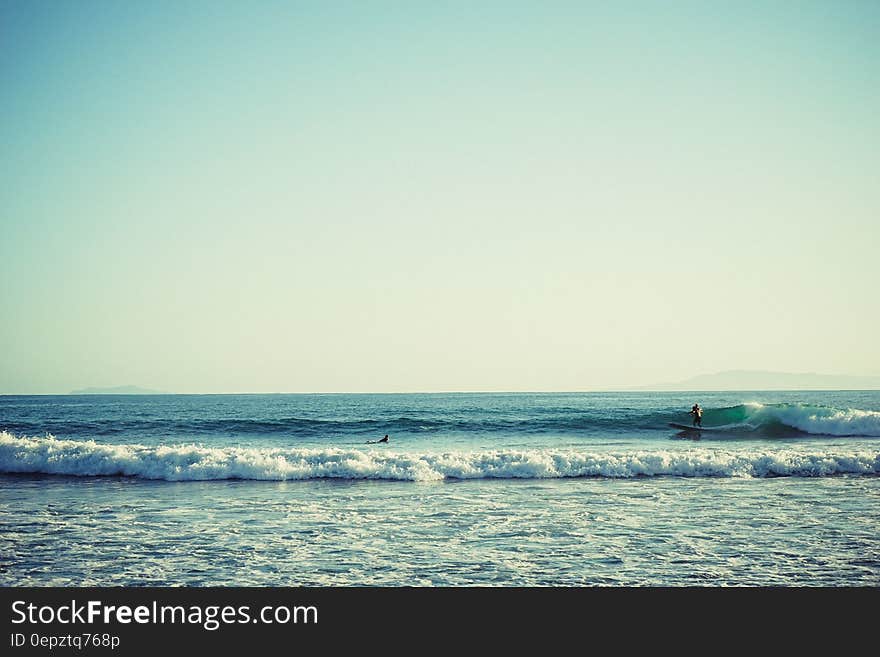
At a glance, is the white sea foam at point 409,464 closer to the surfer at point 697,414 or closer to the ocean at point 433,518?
the ocean at point 433,518

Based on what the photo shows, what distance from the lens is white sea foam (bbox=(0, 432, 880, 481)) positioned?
17.0 metres

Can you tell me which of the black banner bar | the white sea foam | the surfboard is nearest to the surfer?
the surfboard

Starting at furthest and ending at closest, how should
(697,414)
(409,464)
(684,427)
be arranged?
(684,427) < (697,414) < (409,464)

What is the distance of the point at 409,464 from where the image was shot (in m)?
17.7

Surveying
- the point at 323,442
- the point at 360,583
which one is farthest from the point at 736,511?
the point at 323,442

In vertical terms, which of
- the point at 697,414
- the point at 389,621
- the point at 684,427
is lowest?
the point at 684,427

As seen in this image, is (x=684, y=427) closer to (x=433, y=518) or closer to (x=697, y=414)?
(x=697, y=414)

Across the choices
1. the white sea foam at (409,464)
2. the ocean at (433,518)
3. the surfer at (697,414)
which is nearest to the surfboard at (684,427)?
the surfer at (697,414)

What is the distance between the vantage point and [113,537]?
32.5 ft

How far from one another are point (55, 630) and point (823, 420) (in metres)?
34.0

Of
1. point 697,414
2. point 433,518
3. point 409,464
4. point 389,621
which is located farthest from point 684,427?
point 389,621

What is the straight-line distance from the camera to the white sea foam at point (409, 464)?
1695cm

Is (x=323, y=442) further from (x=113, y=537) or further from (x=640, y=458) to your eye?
(x=113, y=537)

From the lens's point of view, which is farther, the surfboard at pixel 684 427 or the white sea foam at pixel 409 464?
the surfboard at pixel 684 427
